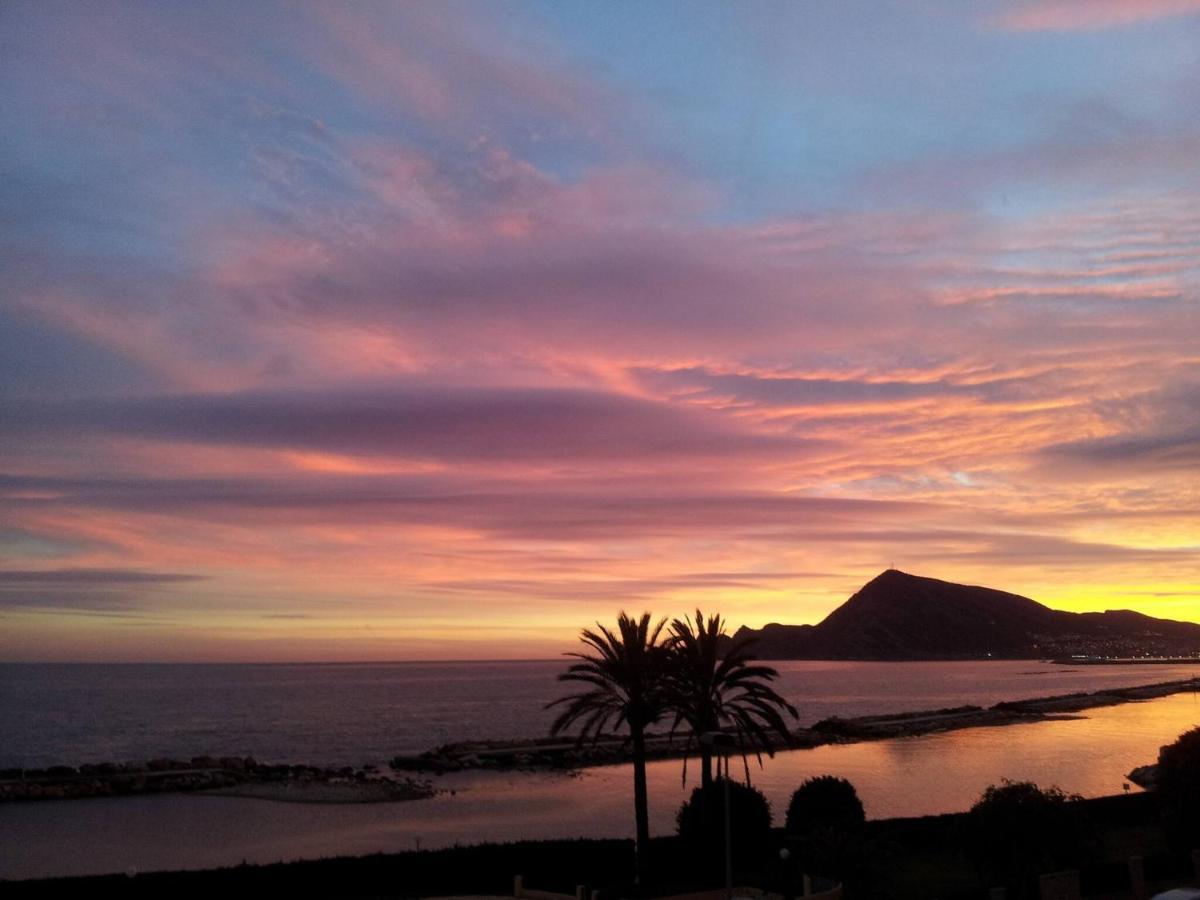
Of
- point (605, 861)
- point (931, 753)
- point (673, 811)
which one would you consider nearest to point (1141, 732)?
point (931, 753)

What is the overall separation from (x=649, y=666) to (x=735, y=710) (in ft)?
10.3

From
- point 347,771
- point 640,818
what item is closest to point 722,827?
point 640,818

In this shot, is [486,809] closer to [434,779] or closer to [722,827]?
[434,779]

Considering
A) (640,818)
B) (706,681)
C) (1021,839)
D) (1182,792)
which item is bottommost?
(640,818)

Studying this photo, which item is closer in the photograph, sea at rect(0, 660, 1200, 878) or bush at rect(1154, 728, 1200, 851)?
bush at rect(1154, 728, 1200, 851)

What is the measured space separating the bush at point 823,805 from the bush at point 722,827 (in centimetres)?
142

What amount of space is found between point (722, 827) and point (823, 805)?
416 cm

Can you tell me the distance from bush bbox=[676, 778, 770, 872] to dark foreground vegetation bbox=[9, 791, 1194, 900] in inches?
5.1

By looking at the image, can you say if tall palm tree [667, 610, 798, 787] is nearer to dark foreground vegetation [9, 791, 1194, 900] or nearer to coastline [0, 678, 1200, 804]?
dark foreground vegetation [9, 791, 1194, 900]

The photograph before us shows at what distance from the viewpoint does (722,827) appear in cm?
3089

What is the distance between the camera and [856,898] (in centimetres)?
2311

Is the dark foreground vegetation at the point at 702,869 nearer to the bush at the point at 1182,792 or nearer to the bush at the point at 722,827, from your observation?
the bush at the point at 722,827

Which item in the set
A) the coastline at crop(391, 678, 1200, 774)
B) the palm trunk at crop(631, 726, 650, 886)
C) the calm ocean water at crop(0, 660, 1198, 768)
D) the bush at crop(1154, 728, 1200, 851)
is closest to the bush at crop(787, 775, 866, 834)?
the palm trunk at crop(631, 726, 650, 886)

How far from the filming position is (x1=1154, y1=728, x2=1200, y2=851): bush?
96.6 feet
